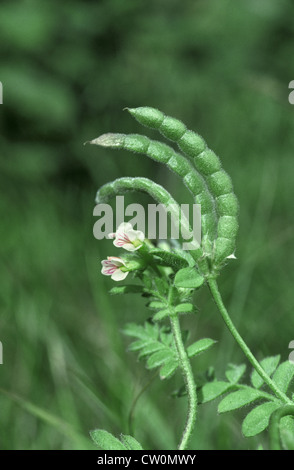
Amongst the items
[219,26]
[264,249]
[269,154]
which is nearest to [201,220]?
[264,249]

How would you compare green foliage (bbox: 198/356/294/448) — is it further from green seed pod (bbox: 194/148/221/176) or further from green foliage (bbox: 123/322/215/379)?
green seed pod (bbox: 194/148/221/176)

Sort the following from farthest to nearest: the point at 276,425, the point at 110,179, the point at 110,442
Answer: the point at 110,179, the point at 110,442, the point at 276,425

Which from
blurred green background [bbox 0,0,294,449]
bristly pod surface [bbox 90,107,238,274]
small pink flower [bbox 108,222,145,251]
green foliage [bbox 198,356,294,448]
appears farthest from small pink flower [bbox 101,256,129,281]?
blurred green background [bbox 0,0,294,449]

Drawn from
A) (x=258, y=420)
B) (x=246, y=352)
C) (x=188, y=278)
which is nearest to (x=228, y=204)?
(x=188, y=278)

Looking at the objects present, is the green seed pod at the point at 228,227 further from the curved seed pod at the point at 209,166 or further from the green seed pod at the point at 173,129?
the green seed pod at the point at 173,129

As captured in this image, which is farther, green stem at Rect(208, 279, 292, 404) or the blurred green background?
the blurred green background

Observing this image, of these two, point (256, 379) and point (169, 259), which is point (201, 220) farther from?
point (256, 379)

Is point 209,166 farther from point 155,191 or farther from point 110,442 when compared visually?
point 110,442

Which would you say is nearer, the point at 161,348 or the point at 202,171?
A: the point at 202,171
